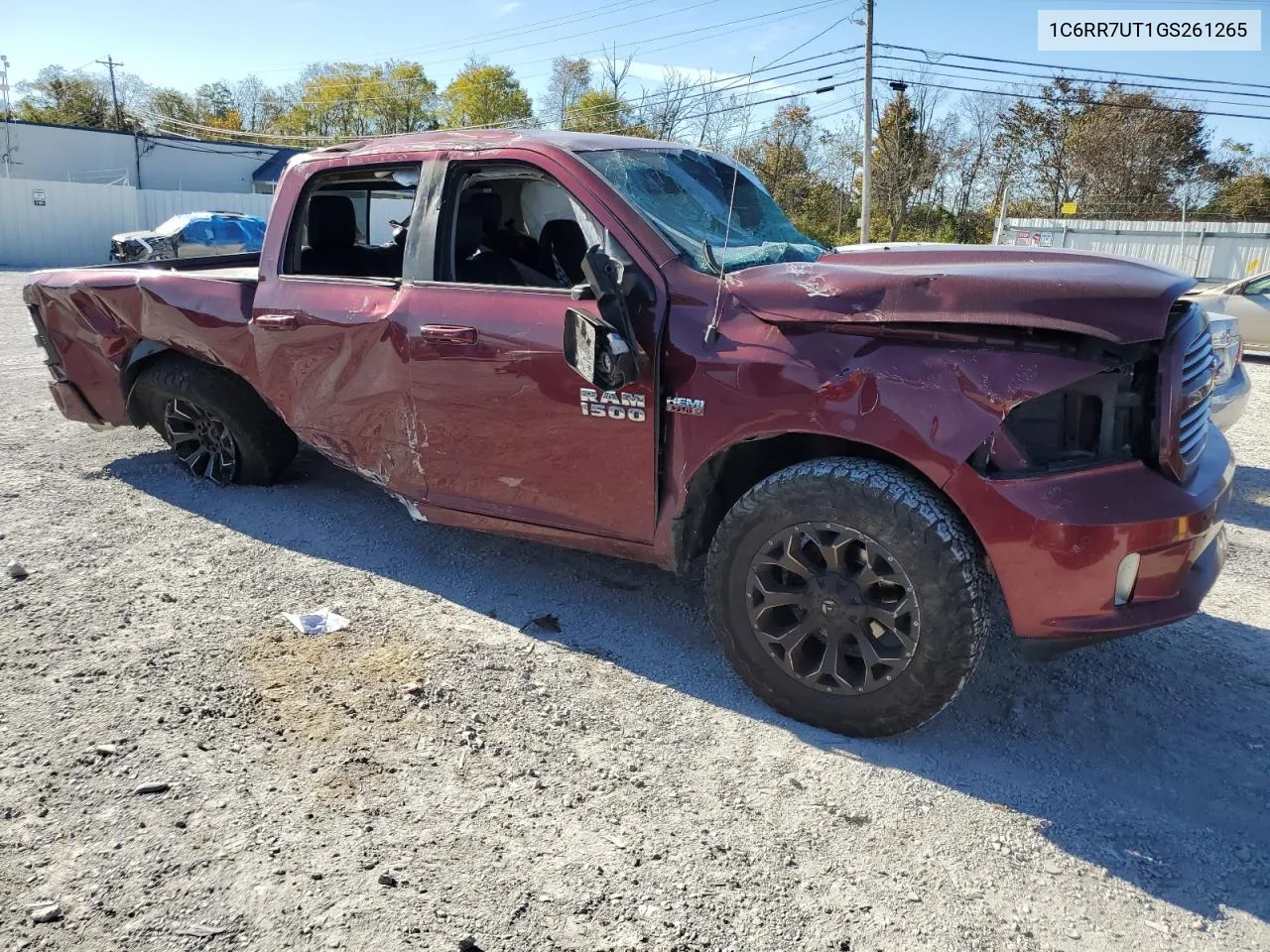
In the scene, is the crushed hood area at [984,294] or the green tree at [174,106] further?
the green tree at [174,106]

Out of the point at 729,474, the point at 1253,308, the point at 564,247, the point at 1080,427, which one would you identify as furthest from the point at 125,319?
the point at 1253,308

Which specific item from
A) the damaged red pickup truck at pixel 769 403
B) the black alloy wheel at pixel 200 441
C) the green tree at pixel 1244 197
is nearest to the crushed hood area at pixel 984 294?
the damaged red pickup truck at pixel 769 403

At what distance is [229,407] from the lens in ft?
16.8

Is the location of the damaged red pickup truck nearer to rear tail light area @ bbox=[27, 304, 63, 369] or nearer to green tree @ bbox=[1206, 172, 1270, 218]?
rear tail light area @ bbox=[27, 304, 63, 369]

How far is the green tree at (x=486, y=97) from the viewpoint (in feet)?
196

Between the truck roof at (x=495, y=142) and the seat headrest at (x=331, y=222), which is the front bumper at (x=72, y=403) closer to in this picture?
the seat headrest at (x=331, y=222)

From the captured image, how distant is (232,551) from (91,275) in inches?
83.0

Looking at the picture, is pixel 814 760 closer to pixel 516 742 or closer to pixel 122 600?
pixel 516 742

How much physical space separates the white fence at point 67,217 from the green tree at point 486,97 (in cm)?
3049

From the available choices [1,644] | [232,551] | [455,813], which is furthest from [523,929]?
[232,551]

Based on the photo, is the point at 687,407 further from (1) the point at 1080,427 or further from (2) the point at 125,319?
(2) the point at 125,319

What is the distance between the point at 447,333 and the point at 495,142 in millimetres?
861

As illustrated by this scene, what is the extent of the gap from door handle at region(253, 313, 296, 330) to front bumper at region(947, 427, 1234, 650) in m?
3.19

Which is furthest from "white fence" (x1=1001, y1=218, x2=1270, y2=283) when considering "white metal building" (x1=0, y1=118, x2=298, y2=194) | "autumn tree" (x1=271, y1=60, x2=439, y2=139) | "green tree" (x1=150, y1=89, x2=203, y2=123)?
"green tree" (x1=150, y1=89, x2=203, y2=123)
